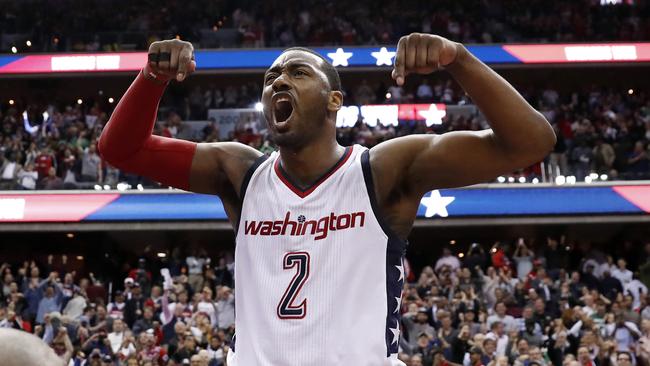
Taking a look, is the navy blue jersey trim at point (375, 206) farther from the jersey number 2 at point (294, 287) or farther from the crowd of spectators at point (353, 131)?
the crowd of spectators at point (353, 131)

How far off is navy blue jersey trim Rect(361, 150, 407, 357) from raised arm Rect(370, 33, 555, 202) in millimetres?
78

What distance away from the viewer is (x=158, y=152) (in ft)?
11.5

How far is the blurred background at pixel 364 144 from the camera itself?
13.4 m

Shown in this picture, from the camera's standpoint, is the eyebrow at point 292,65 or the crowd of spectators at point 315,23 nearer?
the eyebrow at point 292,65

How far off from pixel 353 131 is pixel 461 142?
1795 centimetres

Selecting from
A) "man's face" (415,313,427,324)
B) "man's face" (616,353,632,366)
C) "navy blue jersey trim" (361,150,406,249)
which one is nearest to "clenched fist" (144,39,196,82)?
"navy blue jersey trim" (361,150,406,249)

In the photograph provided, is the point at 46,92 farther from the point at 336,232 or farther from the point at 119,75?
the point at 336,232

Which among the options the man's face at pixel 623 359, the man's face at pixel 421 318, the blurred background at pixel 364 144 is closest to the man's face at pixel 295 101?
the blurred background at pixel 364 144

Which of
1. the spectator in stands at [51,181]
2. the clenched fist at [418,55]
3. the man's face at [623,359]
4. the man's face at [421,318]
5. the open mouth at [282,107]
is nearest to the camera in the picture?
the clenched fist at [418,55]

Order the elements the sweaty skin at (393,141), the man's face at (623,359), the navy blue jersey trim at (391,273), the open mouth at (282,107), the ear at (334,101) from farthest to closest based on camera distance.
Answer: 1. the man's face at (623,359)
2. the ear at (334,101)
3. the open mouth at (282,107)
4. the navy blue jersey trim at (391,273)
5. the sweaty skin at (393,141)

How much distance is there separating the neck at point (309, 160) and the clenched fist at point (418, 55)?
1.91 feet

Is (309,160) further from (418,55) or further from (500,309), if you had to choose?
(500,309)

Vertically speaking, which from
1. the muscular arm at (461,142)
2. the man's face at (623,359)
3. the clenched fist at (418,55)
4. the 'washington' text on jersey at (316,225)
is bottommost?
the man's face at (623,359)

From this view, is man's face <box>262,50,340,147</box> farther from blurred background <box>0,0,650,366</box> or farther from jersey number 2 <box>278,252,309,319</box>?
blurred background <box>0,0,650,366</box>
